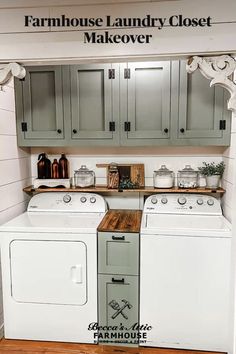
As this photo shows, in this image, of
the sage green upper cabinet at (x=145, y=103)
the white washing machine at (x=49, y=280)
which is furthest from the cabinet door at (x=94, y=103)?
the white washing machine at (x=49, y=280)

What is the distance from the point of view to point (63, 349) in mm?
2197

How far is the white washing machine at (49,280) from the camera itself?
217 centimetres

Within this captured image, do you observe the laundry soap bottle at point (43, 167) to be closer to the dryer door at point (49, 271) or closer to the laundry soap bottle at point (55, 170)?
the laundry soap bottle at point (55, 170)

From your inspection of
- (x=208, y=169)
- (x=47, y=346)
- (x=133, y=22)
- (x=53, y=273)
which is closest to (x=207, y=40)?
(x=133, y=22)

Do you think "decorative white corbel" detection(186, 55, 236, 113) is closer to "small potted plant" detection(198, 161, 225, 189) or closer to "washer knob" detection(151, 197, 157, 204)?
"small potted plant" detection(198, 161, 225, 189)

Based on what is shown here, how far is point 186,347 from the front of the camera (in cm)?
216

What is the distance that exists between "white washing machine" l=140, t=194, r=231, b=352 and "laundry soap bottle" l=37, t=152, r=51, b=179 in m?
1.12

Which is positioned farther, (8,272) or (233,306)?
(8,272)

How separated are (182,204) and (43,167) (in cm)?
132

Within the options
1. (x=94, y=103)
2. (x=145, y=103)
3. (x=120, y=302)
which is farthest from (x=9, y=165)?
(x=120, y=302)

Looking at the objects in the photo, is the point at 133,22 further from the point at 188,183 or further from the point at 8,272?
the point at 8,272

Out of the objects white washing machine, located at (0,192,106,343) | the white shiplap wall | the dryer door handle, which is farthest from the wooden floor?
the dryer door handle

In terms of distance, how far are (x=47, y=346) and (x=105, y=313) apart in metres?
0.52

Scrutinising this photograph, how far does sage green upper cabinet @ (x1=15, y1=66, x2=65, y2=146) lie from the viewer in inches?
96.5
